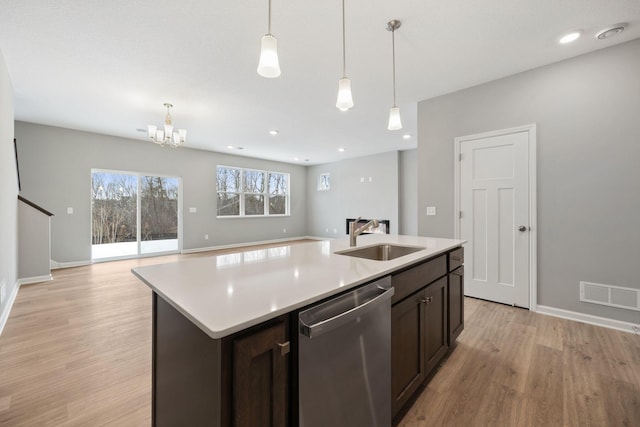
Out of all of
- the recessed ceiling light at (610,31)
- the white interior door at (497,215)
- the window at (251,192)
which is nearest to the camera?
the recessed ceiling light at (610,31)

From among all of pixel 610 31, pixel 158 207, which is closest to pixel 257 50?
pixel 610 31

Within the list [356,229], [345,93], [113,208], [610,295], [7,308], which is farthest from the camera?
[113,208]

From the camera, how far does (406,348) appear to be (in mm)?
1410

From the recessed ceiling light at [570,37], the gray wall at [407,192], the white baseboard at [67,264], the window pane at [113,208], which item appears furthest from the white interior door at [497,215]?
the white baseboard at [67,264]

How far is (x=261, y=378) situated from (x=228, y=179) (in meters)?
7.08

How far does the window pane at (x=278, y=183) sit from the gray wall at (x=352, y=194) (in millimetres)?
891

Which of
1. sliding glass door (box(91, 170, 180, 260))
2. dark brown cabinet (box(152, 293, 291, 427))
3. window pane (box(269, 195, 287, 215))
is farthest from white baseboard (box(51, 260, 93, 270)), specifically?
dark brown cabinet (box(152, 293, 291, 427))

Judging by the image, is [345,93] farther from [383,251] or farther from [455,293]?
[455,293]

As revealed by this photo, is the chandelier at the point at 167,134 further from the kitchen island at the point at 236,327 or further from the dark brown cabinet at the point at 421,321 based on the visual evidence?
the dark brown cabinet at the point at 421,321

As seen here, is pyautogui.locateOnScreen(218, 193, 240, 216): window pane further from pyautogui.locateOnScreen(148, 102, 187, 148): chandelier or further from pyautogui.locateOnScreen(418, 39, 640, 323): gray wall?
pyautogui.locateOnScreen(418, 39, 640, 323): gray wall

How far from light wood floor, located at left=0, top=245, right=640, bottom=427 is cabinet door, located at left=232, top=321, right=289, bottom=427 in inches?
38.7

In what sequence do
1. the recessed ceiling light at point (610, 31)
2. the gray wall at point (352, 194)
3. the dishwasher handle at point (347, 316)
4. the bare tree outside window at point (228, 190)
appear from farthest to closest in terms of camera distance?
the bare tree outside window at point (228, 190)
the gray wall at point (352, 194)
the recessed ceiling light at point (610, 31)
the dishwasher handle at point (347, 316)

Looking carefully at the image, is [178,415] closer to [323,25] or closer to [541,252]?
[323,25]

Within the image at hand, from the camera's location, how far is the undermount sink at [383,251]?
76.2 inches
